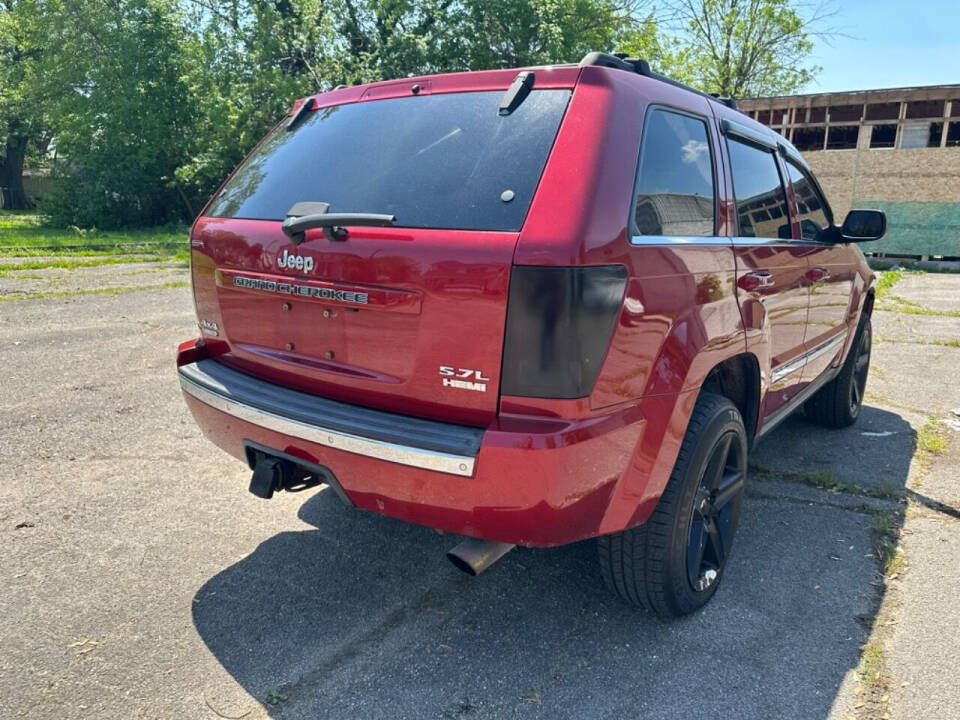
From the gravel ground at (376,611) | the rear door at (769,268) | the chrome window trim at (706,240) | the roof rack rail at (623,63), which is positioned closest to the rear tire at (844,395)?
the gravel ground at (376,611)

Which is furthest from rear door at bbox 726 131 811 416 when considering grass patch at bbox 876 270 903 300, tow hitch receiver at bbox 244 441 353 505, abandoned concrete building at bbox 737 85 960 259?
abandoned concrete building at bbox 737 85 960 259

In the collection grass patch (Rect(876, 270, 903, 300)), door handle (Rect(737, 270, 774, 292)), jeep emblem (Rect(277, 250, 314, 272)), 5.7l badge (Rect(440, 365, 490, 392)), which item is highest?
jeep emblem (Rect(277, 250, 314, 272))

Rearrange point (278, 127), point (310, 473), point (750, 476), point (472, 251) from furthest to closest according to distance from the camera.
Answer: point (750, 476) < point (278, 127) < point (310, 473) < point (472, 251)

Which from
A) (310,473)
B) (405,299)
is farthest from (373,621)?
(405,299)

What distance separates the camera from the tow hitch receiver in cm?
253

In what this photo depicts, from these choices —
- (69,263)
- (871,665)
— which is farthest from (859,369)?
(69,263)

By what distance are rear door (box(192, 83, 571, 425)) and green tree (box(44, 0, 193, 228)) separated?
78.3 feet

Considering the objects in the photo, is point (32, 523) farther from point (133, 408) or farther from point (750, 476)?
point (750, 476)

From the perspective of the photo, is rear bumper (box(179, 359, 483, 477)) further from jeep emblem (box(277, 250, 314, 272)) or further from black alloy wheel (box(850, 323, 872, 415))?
black alloy wheel (box(850, 323, 872, 415))

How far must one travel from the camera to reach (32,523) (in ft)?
11.1

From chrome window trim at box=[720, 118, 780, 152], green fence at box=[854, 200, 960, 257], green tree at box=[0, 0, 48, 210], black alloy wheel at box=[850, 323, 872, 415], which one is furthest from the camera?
green tree at box=[0, 0, 48, 210]

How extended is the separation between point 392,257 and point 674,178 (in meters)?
1.08

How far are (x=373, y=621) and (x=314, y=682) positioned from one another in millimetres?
390

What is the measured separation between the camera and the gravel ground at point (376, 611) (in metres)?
2.36
